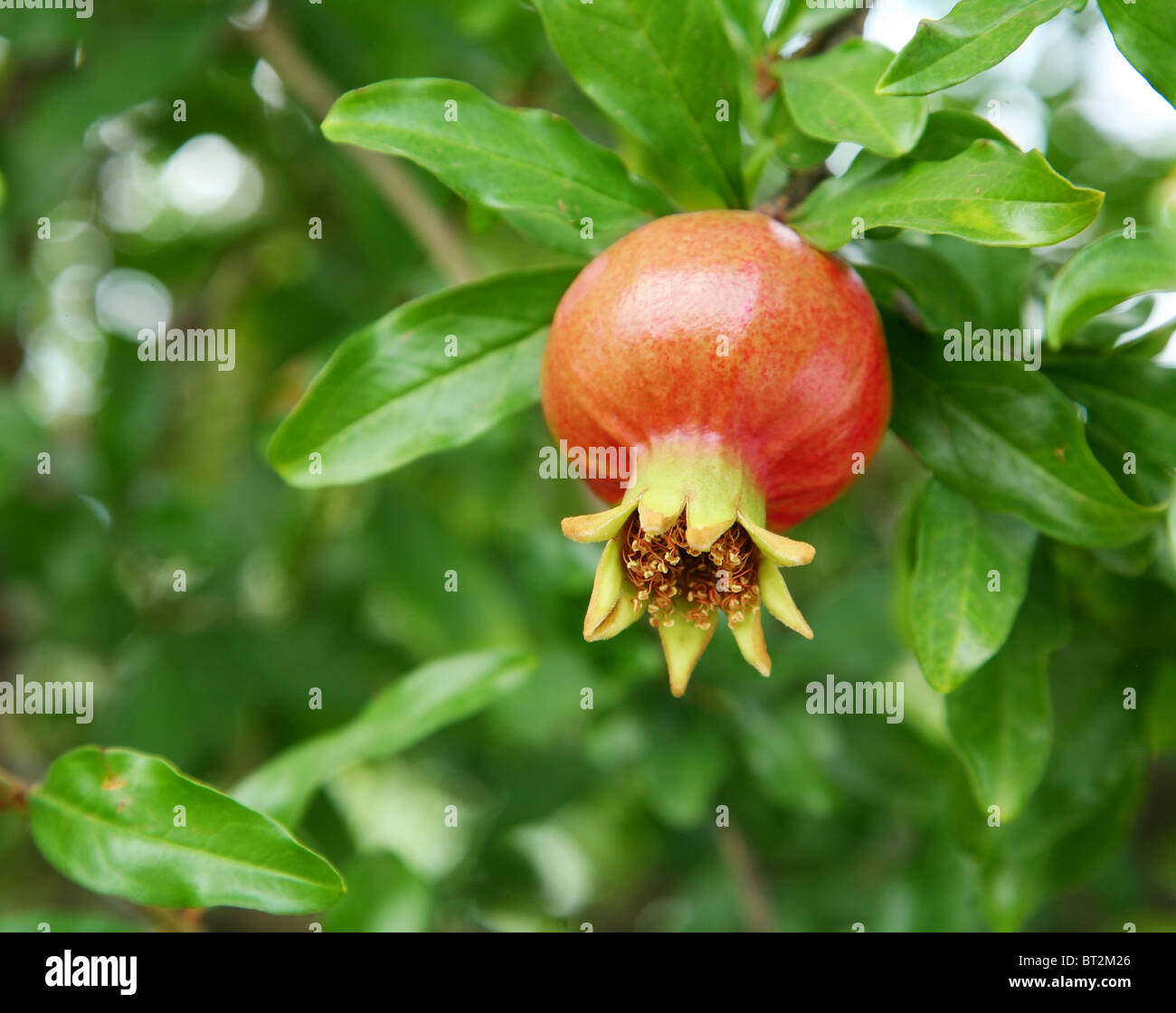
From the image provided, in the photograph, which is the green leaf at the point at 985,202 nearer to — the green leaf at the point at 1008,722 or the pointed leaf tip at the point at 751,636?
the pointed leaf tip at the point at 751,636

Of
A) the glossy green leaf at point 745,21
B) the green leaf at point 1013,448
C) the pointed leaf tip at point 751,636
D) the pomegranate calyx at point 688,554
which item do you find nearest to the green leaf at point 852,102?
the glossy green leaf at point 745,21

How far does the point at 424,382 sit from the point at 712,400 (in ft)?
1.30

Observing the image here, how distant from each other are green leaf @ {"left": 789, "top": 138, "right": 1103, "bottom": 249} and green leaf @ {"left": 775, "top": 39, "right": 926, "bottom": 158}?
0.04 meters

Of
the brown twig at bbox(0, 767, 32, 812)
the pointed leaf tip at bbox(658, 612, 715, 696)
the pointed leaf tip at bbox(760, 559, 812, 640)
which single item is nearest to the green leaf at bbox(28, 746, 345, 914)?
the brown twig at bbox(0, 767, 32, 812)

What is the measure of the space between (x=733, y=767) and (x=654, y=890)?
4.23 feet

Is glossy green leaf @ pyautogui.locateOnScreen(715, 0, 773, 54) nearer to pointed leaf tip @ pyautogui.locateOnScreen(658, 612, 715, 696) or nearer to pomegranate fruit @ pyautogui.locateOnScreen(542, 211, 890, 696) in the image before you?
pomegranate fruit @ pyautogui.locateOnScreen(542, 211, 890, 696)

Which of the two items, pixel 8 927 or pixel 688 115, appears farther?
pixel 8 927

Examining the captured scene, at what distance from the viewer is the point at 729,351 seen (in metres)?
1.02

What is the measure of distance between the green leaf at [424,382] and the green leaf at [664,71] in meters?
0.20

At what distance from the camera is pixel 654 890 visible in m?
3.40

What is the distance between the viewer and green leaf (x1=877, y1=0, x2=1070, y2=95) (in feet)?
3.25

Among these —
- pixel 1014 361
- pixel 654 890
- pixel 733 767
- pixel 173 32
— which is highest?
pixel 173 32

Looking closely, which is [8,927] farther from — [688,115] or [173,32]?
[173,32]
